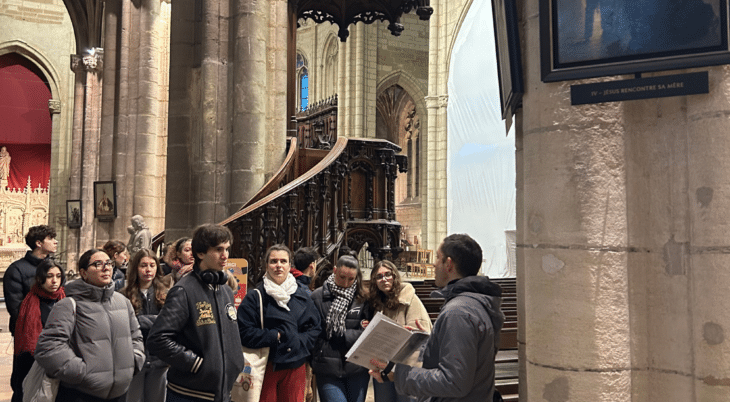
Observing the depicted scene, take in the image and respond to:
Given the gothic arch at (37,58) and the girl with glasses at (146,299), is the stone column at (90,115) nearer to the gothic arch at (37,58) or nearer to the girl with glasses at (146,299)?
the gothic arch at (37,58)

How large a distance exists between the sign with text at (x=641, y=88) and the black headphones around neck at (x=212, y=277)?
1.65 metres

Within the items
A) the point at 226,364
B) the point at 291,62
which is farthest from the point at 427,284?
the point at 226,364

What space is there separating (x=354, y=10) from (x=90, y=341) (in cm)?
956

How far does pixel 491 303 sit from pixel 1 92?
25006mm

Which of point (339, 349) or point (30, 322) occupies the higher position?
point (30, 322)

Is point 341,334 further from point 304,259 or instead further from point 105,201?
point 105,201

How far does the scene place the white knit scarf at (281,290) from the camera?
3.99 metres

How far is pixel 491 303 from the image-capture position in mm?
2637

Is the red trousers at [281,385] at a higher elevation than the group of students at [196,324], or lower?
lower

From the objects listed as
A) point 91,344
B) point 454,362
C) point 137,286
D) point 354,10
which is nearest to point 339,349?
point 137,286

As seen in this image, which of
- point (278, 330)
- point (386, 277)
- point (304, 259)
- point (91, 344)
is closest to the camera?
point (91, 344)

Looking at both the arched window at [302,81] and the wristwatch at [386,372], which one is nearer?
the wristwatch at [386,372]

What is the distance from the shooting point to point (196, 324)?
3104 millimetres

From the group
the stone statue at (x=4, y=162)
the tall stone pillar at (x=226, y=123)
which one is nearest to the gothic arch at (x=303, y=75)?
the stone statue at (x=4, y=162)
